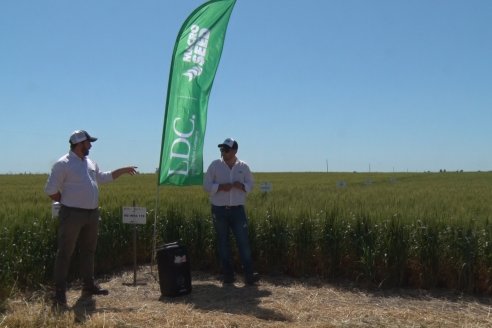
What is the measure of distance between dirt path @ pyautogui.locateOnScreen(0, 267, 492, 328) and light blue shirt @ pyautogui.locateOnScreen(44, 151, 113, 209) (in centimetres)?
121

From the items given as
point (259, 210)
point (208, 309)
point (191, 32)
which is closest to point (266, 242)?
point (259, 210)

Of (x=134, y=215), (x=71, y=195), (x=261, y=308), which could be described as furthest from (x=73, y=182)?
(x=261, y=308)

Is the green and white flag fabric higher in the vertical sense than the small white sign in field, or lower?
higher

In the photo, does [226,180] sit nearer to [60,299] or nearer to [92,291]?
[92,291]

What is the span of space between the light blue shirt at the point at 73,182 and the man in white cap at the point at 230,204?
62.2 inches

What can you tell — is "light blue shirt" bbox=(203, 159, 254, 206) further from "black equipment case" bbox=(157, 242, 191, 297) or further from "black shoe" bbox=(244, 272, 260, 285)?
"black shoe" bbox=(244, 272, 260, 285)

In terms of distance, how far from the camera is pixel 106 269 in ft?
27.6

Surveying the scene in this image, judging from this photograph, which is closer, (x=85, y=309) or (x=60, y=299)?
(x=85, y=309)

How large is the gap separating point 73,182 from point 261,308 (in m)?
2.63

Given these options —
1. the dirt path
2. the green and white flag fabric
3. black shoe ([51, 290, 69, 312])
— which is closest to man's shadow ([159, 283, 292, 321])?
the dirt path

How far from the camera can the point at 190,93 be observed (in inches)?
298

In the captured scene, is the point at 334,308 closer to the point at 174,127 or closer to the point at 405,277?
the point at 405,277

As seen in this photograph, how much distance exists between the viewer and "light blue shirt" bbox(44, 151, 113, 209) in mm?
6363

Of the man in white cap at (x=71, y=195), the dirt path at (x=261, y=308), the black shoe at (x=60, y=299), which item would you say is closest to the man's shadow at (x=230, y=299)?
the dirt path at (x=261, y=308)
